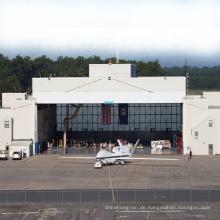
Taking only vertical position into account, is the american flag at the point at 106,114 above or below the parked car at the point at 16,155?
above

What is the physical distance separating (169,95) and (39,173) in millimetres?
30221


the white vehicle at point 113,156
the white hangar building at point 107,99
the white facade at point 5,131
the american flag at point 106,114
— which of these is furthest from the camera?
the american flag at point 106,114

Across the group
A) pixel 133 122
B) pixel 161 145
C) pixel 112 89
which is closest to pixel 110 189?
pixel 112 89

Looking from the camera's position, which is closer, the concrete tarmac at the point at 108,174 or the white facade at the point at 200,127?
the concrete tarmac at the point at 108,174

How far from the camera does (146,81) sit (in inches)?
3915

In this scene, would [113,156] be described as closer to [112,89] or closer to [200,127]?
[112,89]

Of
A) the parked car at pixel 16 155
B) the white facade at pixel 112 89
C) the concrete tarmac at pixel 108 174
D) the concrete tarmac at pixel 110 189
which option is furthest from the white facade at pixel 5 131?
the concrete tarmac at pixel 110 189

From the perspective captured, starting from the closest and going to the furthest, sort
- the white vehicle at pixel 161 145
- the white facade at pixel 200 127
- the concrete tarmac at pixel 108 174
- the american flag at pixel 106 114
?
the concrete tarmac at pixel 108 174, the white facade at pixel 200 127, the white vehicle at pixel 161 145, the american flag at pixel 106 114

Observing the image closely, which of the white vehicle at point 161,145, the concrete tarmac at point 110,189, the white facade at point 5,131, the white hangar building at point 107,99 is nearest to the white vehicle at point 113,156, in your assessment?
the concrete tarmac at point 110,189

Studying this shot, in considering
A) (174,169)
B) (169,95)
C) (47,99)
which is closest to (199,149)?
(169,95)

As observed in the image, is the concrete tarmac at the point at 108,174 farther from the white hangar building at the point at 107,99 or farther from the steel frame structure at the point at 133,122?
the steel frame structure at the point at 133,122

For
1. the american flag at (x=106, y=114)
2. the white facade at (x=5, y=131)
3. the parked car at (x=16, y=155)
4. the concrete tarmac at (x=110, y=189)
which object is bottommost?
the concrete tarmac at (x=110, y=189)

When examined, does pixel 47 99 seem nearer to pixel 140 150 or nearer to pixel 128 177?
pixel 140 150

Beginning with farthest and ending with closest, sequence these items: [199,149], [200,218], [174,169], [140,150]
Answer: [140,150], [199,149], [174,169], [200,218]
